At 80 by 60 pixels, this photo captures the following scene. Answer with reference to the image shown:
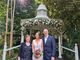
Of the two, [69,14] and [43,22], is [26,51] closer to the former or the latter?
[43,22]

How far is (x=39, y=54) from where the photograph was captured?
23.0ft

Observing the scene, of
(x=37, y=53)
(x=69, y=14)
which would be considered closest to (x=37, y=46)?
(x=37, y=53)

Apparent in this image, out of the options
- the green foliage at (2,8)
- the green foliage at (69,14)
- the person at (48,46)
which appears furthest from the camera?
the green foliage at (2,8)

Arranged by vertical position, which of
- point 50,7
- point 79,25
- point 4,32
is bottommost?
point 4,32

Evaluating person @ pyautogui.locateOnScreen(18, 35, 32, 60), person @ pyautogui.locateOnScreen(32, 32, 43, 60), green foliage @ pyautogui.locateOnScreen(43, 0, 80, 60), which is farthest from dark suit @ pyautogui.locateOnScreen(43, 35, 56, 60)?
green foliage @ pyautogui.locateOnScreen(43, 0, 80, 60)

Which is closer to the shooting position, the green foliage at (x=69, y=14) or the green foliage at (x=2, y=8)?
the green foliage at (x=69, y=14)

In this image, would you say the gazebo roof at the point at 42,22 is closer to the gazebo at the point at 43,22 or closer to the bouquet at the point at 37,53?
the gazebo at the point at 43,22

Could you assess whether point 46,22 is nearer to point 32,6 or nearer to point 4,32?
point 4,32

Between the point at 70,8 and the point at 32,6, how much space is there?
9.34m

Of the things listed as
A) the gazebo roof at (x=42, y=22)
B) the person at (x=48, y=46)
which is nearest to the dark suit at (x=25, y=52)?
the person at (x=48, y=46)

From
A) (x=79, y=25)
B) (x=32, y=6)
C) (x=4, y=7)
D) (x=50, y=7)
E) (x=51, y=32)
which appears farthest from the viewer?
(x=32, y=6)

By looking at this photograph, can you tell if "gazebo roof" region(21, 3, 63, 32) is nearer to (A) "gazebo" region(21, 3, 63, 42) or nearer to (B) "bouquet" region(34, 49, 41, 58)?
(A) "gazebo" region(21, 3, 63, 42)

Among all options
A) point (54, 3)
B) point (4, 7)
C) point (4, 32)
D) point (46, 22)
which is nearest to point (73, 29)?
point (54, 3)

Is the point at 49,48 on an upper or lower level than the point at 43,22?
lower
